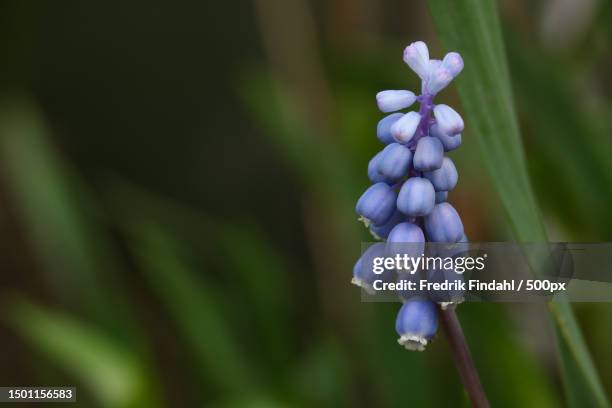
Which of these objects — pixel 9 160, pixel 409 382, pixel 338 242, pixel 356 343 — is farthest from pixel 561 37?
pixel 9 160

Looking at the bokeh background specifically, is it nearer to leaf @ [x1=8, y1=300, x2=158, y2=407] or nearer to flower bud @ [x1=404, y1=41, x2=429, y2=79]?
leaf @ [x1=8, y1=300, x2=158, y2=407]

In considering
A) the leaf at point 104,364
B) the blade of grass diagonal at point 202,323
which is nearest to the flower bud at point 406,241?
the leaf at point 104,364

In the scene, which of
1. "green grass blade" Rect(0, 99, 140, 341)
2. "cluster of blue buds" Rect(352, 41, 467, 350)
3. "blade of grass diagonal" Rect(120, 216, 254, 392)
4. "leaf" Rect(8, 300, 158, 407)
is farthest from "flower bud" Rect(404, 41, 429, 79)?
"green grass blade" Rect(0, 99, 140, 341)

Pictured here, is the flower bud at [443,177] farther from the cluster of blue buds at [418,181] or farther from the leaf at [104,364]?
the leaf at [104,364]

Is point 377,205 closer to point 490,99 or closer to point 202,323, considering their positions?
point 490,99

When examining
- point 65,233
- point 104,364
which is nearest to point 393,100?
point 104,364

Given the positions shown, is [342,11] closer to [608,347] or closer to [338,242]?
[338,242]
